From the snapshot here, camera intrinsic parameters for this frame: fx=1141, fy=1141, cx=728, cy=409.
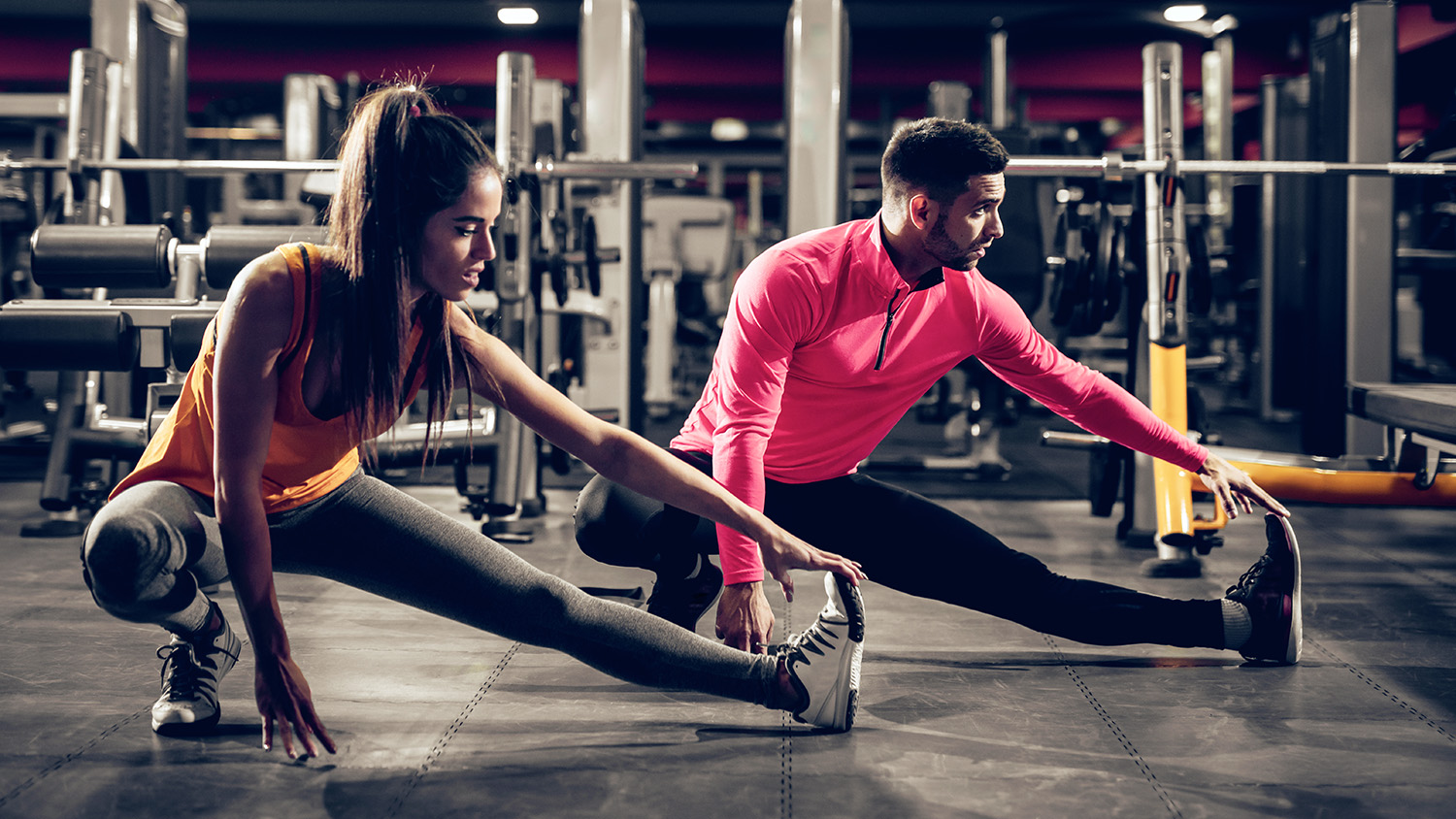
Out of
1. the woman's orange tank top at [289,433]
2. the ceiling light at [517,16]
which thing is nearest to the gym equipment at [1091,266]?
the woman's orange tank top at [289,433]

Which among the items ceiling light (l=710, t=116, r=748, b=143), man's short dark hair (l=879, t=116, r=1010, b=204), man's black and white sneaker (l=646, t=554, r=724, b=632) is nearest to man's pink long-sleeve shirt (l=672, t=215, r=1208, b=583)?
man's short dark hair (l=879, t=116, r=1010, b=204)

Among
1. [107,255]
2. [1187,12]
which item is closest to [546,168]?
[107,255]

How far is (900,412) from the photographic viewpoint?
2.05m

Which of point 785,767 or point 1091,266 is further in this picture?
point 1091,266

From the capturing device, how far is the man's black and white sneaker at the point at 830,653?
1.63 meters

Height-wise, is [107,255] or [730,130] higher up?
[730,130]

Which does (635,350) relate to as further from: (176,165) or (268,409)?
(268,409)

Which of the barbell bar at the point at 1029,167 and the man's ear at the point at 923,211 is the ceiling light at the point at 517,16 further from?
the man's ear at the point at 923,211

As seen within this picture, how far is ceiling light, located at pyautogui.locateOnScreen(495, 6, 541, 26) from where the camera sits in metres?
10.1

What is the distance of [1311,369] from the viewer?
5.14 meters

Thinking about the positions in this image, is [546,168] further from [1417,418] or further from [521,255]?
[1417,418]

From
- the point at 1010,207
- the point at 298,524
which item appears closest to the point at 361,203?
the point at 298,524

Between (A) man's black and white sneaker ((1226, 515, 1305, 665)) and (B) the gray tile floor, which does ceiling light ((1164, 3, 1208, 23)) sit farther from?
(A) man's black and white sneaker ((1226, 515, 1305, 665))

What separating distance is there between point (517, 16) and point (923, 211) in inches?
368
